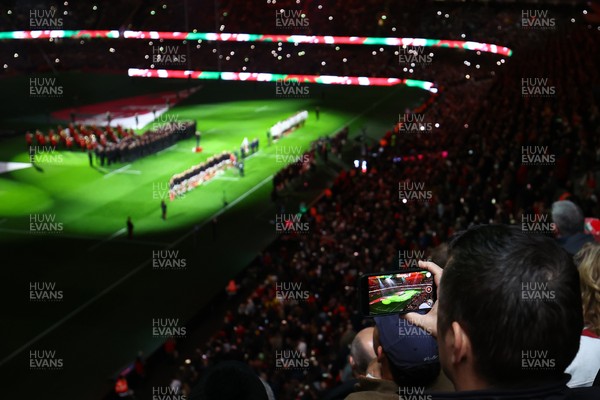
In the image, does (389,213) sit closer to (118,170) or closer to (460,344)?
(460,344)

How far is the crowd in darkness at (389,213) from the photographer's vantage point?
14.5m

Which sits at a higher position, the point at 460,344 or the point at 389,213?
the point at 460,344

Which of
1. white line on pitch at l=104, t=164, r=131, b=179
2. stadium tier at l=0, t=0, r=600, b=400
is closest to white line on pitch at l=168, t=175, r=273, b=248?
stadium tier at l=0, t=0, r=600, b=400

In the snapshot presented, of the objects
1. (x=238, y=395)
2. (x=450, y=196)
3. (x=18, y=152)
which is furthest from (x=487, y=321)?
(x=18, y=152)

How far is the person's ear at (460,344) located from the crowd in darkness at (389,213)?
7204 millimetres

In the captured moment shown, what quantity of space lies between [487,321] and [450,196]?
57.9 feet

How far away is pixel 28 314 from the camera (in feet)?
68.7

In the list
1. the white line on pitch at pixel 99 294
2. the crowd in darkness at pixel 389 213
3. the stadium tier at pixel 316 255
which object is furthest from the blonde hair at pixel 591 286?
the white line on pitch at pixel 99 294

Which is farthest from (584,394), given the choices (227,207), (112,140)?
(112,140)

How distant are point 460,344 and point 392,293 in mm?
825

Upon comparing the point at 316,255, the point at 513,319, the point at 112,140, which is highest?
the point at 513,319

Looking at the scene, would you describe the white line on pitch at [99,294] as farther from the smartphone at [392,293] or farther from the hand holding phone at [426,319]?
the hand holding phone at [426,319]

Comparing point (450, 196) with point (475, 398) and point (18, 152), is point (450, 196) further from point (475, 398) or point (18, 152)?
point (18, 152)

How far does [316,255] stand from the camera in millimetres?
19250
